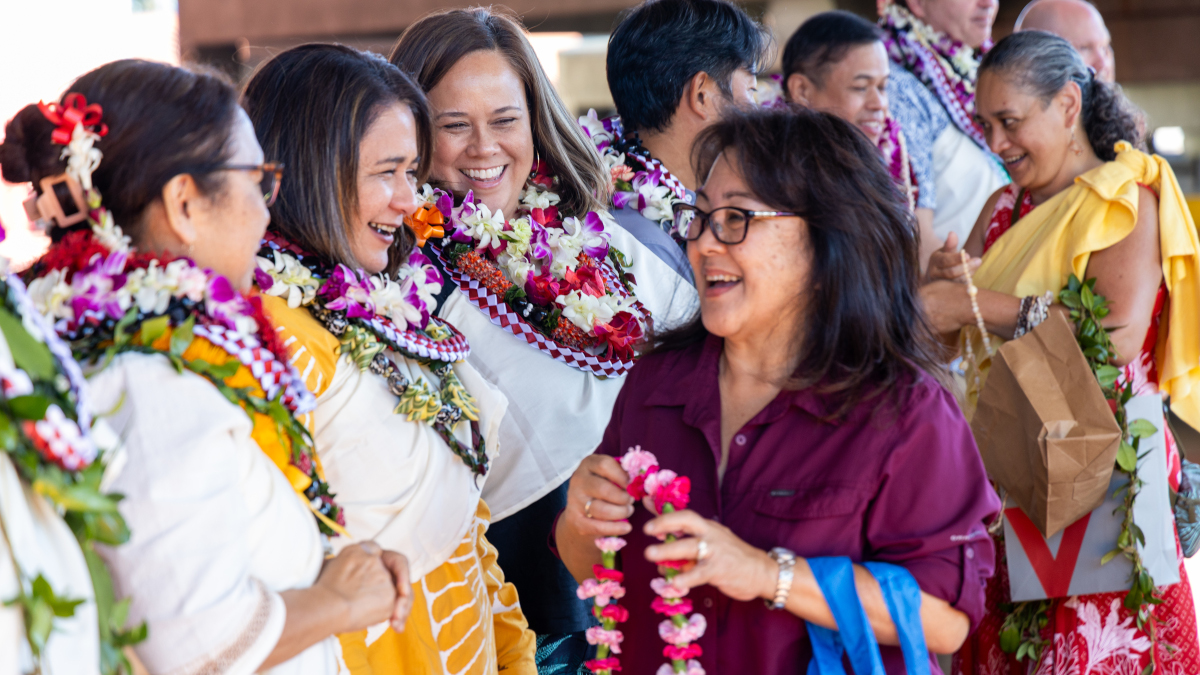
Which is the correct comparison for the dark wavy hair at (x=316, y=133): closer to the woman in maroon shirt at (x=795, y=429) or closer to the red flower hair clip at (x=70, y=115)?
the red flower hair clip at (x=70, y=115)

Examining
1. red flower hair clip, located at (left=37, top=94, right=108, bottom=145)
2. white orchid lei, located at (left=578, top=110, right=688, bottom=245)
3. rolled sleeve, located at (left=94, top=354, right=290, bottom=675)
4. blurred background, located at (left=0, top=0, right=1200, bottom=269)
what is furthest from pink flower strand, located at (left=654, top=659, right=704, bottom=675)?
blurred background, located at (left=0, top=0, right=1200, bottom=269)

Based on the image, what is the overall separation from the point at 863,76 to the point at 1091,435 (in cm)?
217

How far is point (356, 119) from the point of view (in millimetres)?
2164

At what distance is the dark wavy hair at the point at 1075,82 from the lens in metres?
2.88

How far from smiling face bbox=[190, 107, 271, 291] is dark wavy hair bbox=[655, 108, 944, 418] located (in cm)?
84

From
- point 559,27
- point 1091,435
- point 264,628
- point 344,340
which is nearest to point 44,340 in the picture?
point 264,628

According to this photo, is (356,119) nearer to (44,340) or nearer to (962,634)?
(44,340)

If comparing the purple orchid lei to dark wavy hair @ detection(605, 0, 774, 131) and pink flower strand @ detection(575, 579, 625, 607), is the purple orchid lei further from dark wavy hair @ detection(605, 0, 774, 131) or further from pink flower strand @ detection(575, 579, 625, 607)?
pink flower strand @ detection(575, 579, 625, 607)

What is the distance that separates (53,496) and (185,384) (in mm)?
272

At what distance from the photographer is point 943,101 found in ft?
14.9

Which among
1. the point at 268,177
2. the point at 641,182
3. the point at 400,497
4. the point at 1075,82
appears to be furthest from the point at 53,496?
the point at 1075,82

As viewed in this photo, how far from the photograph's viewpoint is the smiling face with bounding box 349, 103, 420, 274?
2191mm

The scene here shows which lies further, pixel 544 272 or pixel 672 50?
pixel 672 50

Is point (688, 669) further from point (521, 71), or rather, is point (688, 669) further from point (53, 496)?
point (521, 71)
